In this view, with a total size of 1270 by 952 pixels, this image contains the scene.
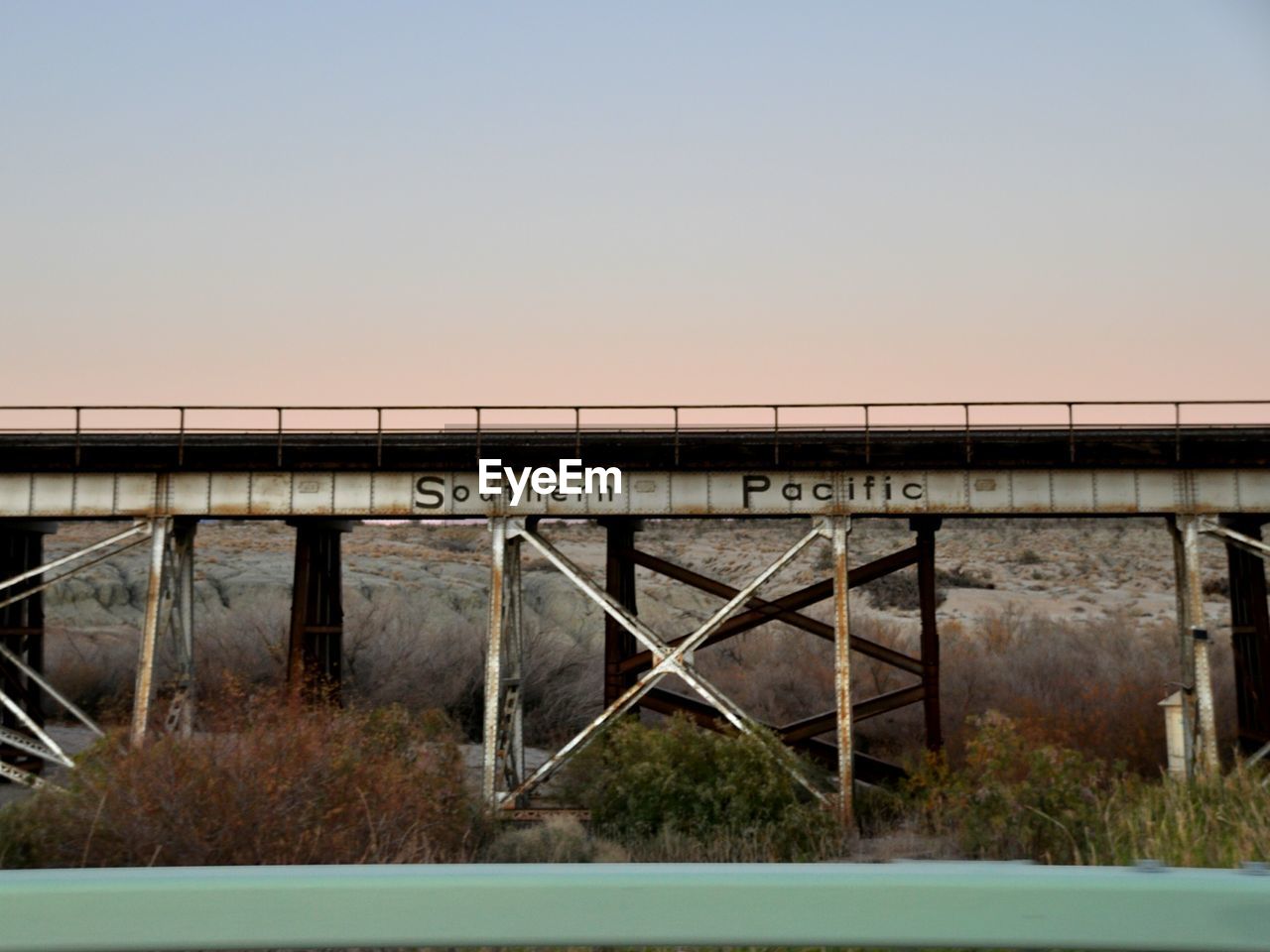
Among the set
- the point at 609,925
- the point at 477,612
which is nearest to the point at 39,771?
the point at 477,612

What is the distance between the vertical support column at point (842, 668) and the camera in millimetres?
20562

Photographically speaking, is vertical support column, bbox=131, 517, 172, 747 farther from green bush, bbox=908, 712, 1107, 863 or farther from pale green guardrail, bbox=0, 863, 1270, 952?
pale green guardrail, bbox=0, 863, 1270, 952

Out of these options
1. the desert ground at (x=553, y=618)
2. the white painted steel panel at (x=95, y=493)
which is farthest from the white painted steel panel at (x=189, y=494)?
the desert ground at (x=553, y=618)

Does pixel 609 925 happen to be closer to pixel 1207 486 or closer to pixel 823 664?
pixel 1207 486

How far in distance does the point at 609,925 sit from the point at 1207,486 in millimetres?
21874

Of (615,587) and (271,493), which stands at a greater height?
(271,493)

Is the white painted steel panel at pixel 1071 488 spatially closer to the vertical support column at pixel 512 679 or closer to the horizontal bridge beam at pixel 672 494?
the horizontal bridge beam at pixel 672 494

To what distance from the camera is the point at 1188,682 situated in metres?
22.0

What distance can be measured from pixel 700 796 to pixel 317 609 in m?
9.68

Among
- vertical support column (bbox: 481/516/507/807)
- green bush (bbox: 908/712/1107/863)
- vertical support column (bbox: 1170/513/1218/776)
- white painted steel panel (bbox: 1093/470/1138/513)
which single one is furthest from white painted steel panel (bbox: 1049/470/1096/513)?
vertical support column (bbox: 481/516/507/807)

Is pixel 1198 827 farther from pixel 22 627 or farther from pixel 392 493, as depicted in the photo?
pixel 22 627

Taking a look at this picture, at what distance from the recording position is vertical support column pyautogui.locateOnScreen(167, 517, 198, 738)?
22.2 m

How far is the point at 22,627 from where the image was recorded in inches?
999

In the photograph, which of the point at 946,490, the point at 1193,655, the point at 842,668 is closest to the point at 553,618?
the point at 842,668
